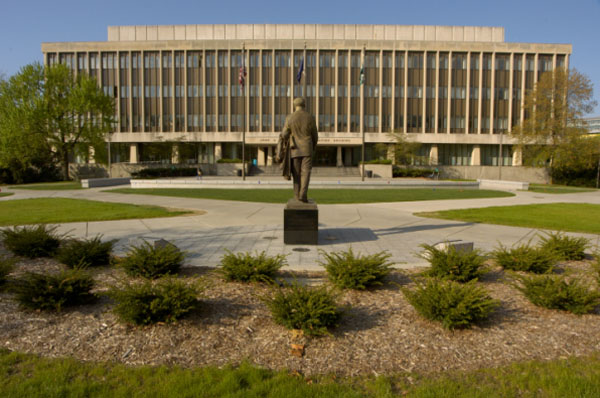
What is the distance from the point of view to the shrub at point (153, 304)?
434cm

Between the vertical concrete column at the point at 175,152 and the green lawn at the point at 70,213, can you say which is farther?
the vertical concrete column at the point at 175,152

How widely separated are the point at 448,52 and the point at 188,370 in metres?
62.4

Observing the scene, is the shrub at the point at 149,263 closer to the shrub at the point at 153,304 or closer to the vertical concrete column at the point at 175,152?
the shrub at the point at 153,304

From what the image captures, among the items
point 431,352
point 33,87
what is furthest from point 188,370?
point 33,87

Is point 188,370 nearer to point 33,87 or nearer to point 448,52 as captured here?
point 33,87

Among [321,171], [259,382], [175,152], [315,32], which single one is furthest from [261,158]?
[259,382]

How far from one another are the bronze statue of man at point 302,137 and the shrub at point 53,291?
16.6 ft

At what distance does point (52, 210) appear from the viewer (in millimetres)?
15242

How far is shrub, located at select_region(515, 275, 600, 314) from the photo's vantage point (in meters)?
4.75

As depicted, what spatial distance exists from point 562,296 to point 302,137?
5807 mm

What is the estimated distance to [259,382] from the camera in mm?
3354

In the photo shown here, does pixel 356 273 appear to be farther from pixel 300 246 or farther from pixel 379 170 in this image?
pixel 379 170

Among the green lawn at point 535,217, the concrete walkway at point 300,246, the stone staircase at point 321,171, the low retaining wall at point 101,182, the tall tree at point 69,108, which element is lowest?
the concrete walkway at point 300,246

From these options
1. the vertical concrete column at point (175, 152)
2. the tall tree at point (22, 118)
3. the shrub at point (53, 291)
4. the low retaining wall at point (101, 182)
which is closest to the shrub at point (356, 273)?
the shrub at point (53, 291)
